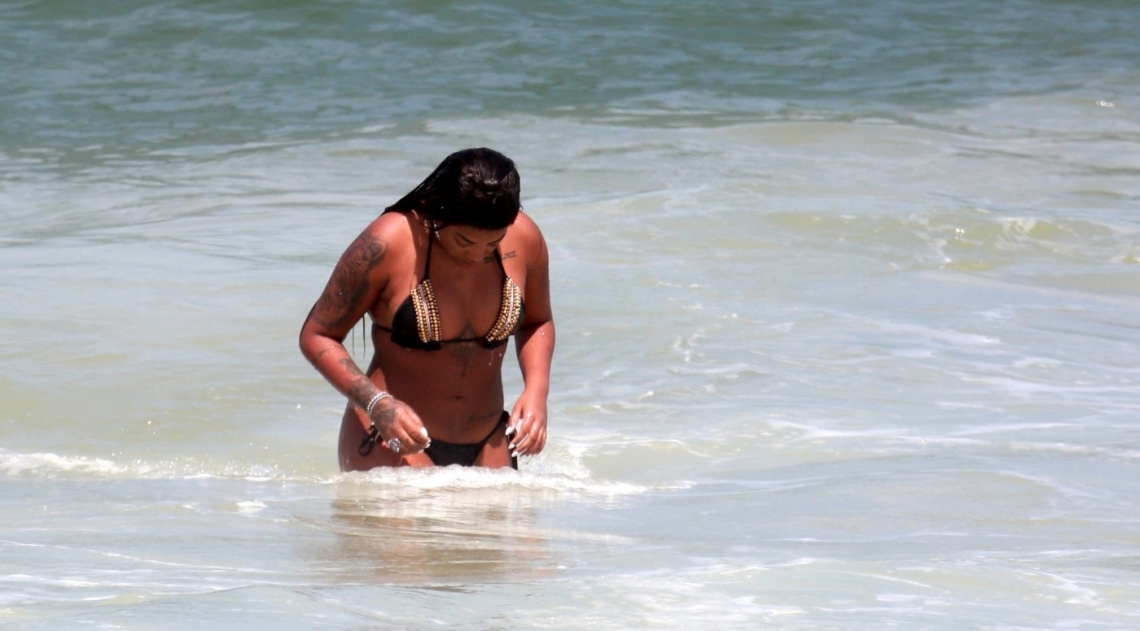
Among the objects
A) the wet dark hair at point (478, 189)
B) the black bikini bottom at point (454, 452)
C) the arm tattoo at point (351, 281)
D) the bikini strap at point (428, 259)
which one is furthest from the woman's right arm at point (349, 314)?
the black bikini bottom at point (454, 452)

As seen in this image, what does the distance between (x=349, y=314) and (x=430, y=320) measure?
22 cm

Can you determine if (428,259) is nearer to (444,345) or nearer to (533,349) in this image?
(444,345)

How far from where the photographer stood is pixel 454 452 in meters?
4.57

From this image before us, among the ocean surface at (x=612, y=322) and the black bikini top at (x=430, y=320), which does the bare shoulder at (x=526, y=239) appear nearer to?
the black bikini top at (x=430, y=320)

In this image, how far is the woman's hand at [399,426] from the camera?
13.2 feet

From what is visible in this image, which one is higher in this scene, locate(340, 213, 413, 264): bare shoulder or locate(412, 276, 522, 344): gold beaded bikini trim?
locate(340, 213, 413, 264): bare shoulder

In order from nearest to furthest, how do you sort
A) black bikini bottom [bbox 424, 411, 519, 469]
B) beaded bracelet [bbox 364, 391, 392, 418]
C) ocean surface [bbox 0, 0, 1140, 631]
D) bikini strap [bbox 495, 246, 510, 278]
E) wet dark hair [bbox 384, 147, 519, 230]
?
ocean surface [bbox 0, 0, 1140, 631]
wet dark hair [bbox 384, 147, 519, 230]
beaded bracelet [bbox 364, 391, 392, 418]
bikini strap [bbox 495, 246, 510, 278]
black bikini bottom [bbox 424, 411, 519, 469]

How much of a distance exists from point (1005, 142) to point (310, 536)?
11.5 m

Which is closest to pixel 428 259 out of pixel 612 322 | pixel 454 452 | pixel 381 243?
pixel 381 243

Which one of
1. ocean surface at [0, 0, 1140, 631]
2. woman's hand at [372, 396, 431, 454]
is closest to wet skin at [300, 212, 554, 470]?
woman's hand at [372, 396, 431, 454]

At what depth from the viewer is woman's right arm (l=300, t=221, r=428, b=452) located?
414 cm

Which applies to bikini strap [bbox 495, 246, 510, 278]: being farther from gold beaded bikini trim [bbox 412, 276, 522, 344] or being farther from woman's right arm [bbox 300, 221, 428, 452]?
woman's right arm [bbox 300, 221, 428, 452]

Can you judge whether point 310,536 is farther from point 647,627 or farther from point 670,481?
point 670,481

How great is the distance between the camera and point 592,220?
10.4m
